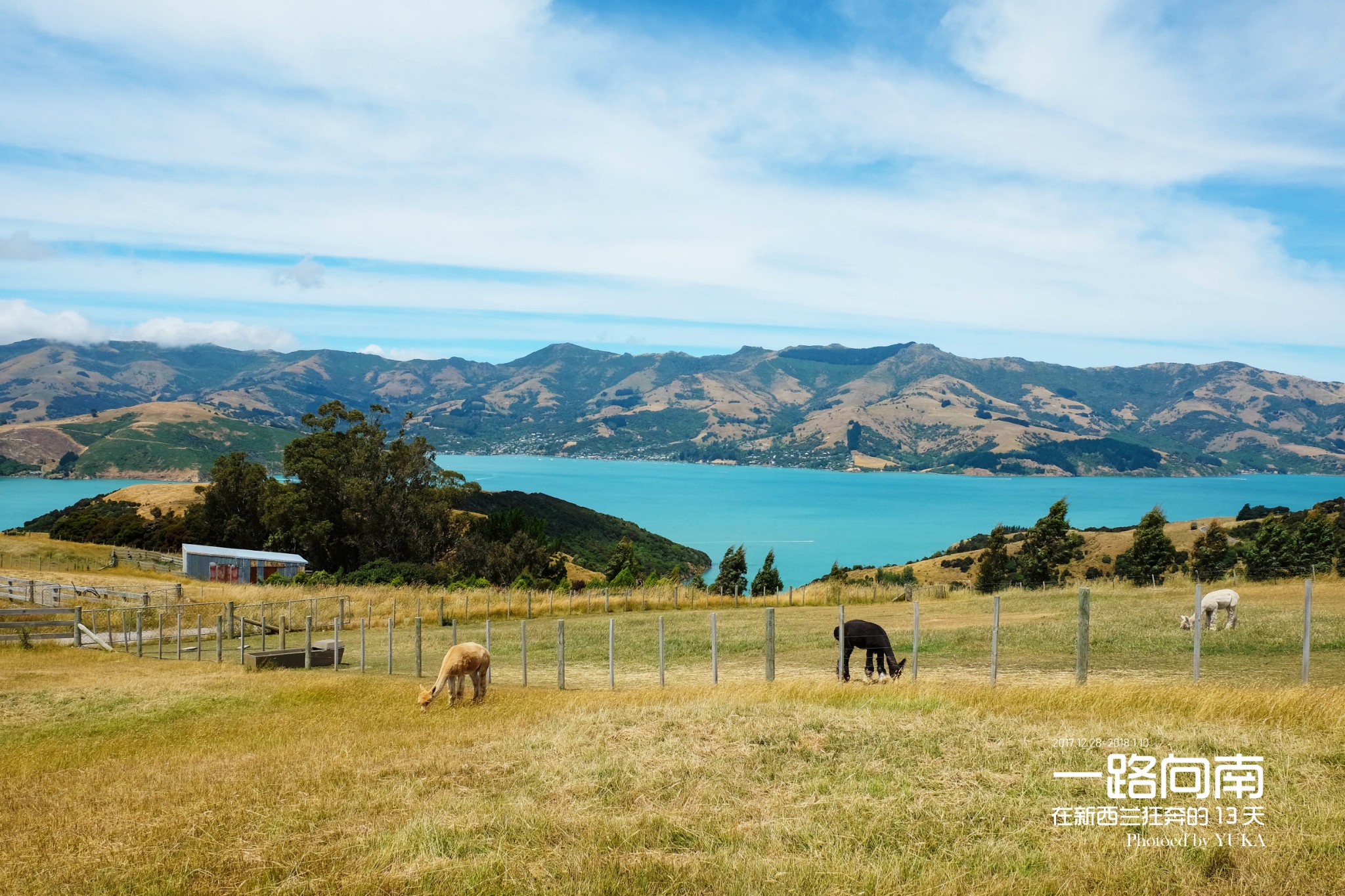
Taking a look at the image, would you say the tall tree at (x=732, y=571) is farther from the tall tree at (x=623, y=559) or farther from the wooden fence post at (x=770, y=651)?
the wooden fence post at (x=770, y=651)

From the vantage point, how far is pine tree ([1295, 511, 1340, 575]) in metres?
59.5

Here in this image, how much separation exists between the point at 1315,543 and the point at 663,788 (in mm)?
71193

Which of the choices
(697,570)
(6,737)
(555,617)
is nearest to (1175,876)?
(6,737)

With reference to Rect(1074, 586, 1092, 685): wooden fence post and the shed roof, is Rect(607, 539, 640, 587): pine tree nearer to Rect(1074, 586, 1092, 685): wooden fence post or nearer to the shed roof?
the shed roof

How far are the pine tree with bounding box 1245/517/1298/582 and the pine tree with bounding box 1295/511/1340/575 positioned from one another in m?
0.47

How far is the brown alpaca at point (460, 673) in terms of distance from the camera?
48.0 feet

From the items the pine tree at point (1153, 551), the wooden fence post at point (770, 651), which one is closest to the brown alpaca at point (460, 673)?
the wooden fence post at point (770, 651)

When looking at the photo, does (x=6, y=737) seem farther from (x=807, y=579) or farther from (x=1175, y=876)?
(x=807, y=579)

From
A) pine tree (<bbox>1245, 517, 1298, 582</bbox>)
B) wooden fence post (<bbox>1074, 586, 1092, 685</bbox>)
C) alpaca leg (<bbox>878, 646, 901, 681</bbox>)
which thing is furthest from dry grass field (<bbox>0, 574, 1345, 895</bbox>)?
pine tree (<bbox>1245, 517, 1298, 582</bbox>)

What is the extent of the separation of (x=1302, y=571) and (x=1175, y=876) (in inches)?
2222

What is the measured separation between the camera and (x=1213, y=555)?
224 ft

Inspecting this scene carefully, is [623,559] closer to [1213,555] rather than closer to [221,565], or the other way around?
[221,565]

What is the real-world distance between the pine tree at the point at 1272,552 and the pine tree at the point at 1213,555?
2.13 meters

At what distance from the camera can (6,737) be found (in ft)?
44.6
